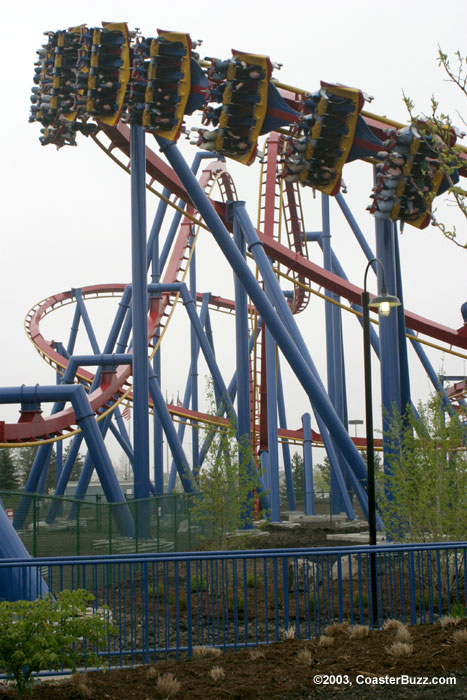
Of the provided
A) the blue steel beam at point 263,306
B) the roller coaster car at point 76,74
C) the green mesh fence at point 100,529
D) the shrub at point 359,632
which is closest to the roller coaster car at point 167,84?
the blue steel beam at point 263,306

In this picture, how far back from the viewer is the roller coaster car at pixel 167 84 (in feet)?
48.0

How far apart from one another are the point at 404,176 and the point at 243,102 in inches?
121

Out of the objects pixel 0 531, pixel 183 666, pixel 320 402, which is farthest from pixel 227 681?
pixel 320 402

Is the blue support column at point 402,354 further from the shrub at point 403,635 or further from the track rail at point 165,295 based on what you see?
the shrub at point 403,635

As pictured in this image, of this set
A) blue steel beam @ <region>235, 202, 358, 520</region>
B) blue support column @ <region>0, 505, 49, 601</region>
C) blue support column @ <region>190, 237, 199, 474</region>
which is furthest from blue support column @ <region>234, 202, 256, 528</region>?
blue support column @ <region>0, 505, 49, 601</region>

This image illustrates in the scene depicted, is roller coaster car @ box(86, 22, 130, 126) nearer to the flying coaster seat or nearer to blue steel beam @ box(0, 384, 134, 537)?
the flying coaster seat

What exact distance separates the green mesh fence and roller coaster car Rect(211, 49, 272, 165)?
6.39 meters

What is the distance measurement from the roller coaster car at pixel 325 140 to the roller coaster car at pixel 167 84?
2173 millimetres

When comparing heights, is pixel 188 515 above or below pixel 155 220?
below

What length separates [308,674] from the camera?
5.57 meters

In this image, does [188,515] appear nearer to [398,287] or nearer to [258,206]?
[398,287]

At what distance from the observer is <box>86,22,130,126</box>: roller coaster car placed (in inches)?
589

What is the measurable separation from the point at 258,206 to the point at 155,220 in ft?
9.44

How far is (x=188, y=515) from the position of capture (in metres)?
15.5
